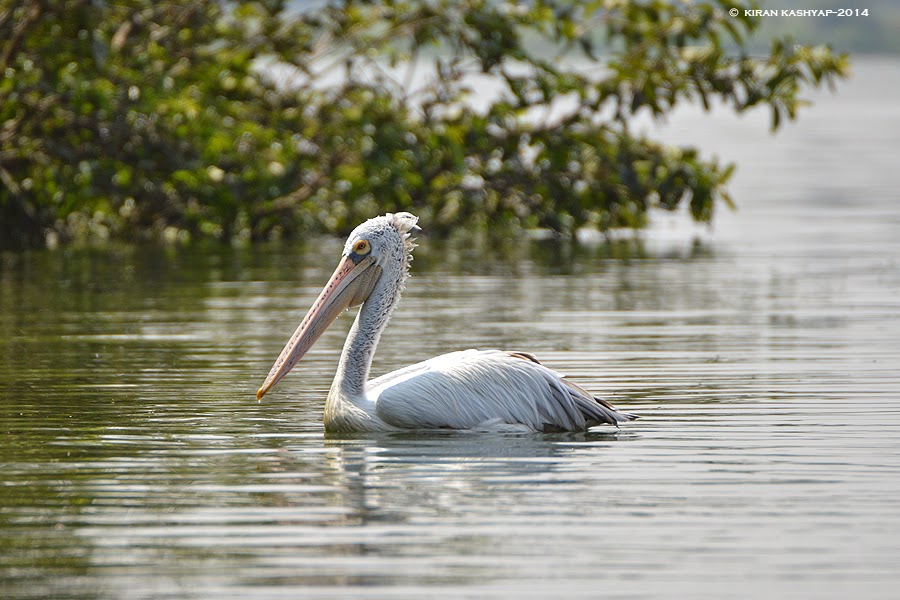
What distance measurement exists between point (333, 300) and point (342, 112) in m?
13.0

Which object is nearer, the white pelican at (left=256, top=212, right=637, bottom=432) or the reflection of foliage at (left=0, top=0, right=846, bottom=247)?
the white pelican at (left=256, top=212, right=637, bottom=432)

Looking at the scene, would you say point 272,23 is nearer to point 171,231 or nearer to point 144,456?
point 171,231

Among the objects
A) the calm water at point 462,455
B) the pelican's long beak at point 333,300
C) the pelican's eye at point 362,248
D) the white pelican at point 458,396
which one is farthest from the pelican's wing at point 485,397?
the pelican's eye at point 362,248

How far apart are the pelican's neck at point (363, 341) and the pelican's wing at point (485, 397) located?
0.32ft

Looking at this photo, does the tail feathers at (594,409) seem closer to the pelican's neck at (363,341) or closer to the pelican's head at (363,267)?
the pelican's neck at (363,341)

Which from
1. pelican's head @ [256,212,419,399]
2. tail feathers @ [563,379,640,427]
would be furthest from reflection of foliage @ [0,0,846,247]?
tail feathers @ [563,379,640,427]

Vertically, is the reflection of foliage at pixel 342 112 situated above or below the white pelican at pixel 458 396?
above

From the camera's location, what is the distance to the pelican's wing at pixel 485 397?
304 inches

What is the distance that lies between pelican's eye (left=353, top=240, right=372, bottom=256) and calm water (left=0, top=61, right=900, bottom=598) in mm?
832

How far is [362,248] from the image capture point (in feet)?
27.4

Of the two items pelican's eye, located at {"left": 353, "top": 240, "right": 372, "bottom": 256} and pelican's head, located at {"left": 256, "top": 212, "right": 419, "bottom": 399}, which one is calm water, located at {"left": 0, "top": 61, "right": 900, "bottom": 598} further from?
pelican's eye, located at {"left": 353, "top": 240, "right": 372, "bottom": 256}

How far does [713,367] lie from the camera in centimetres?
1031

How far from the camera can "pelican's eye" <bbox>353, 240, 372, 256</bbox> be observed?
8328 millimetres

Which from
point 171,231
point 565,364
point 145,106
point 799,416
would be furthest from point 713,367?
point 171,231
